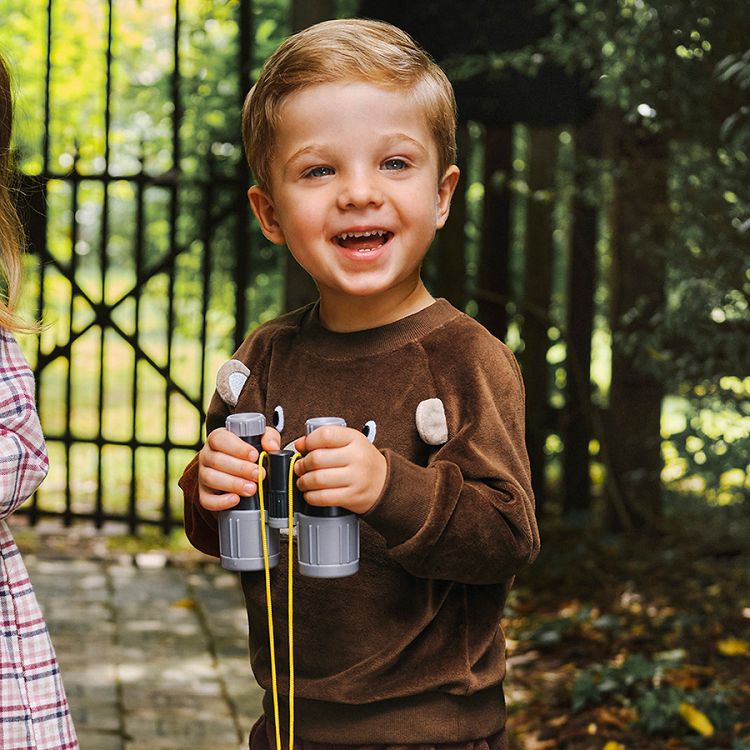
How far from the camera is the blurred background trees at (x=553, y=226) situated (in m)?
4.29

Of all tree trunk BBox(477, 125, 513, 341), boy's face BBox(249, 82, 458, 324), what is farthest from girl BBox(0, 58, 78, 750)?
tree trunk BBox(477, 125, 513, 341)

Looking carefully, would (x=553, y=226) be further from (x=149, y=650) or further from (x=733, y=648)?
(x=149, y=650)

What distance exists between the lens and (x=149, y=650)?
4.84 metres

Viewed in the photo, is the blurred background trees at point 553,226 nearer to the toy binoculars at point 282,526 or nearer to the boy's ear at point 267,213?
the boy's ear at point 267,213

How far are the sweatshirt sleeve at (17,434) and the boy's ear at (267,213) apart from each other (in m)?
0.51

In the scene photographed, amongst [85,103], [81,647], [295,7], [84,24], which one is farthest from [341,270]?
[85,103]

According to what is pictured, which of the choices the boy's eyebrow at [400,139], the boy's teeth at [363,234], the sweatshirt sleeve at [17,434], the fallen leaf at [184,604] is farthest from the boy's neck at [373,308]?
the fallen leaf at [184,604]

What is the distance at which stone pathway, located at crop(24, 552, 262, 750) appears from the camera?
409cm

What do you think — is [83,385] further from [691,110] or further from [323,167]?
[323,167]

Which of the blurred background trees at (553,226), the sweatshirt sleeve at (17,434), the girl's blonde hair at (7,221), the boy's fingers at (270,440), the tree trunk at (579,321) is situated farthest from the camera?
the tree trunk at (579,321)

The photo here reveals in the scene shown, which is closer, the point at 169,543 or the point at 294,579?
the point at 294,579

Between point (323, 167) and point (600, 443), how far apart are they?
4.26 m

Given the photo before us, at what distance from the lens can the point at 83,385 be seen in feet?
40.4

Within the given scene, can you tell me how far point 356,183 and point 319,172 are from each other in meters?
0.08
